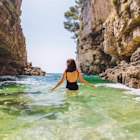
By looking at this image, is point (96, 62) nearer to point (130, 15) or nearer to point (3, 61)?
point (3, 61)

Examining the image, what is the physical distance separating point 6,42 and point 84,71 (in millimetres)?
29175

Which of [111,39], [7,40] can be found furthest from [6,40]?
[111,39]

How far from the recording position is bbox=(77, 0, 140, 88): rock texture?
25386mm

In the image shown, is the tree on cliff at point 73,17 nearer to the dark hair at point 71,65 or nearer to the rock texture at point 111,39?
the rock texture at point 111,39

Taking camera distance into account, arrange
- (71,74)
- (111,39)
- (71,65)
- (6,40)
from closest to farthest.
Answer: (71,65)
(71,74)
(6,40)
(111,39)

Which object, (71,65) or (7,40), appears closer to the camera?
(71,65)

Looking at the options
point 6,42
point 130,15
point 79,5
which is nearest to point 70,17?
point 79,5

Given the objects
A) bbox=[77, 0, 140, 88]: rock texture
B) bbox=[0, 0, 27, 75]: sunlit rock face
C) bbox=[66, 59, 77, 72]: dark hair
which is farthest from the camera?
bbox=[0, 0, 27, 75]: sunlit rock face

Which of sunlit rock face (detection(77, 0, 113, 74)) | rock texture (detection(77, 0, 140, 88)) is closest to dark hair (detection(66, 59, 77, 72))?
rock texture (detection(77, 0, 140, 88))

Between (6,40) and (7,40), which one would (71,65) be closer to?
(6,40)

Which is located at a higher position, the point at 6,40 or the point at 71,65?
the point at 6,40

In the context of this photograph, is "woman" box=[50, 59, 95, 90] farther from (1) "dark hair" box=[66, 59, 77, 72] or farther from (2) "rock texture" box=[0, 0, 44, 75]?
(2) "rock texture" box=[0, 0, 44, 75]

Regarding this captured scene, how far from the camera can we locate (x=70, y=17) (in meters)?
69.0

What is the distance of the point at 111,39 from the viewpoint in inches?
1491
